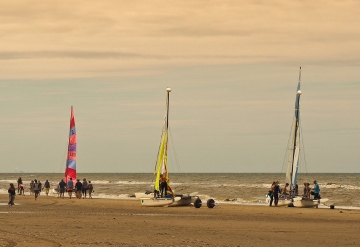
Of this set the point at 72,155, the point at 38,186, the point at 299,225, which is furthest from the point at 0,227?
the point at 72,155

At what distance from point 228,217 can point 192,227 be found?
682 cm

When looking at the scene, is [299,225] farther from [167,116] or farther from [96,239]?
[167,116]

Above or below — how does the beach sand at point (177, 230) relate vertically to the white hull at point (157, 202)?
below

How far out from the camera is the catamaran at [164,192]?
142 feet

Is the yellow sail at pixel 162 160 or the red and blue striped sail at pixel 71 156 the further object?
the red and blue striped sail at pixel 71 156

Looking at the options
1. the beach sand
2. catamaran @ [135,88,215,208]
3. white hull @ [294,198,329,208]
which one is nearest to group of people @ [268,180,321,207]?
white hull @ [294,198,329,208]

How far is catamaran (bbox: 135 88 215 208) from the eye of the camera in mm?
43281

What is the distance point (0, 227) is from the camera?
2562cm

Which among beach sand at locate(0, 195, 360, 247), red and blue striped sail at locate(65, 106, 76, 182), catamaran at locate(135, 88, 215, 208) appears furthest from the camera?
red and blue striped sail at locate(65, 106, 76, 182)

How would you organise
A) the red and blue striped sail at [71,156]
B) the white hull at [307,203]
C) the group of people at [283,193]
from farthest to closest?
the red and blue striped sail at [71,156], the group of people at [283,193], the white hull at [307,203]

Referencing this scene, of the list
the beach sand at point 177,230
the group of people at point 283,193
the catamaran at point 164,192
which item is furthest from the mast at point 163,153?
the beach sand at point 177,230

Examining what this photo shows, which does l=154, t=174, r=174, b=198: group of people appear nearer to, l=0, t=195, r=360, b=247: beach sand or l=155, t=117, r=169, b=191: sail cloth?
l=155, t=117, r=169, b=191: sail cloth

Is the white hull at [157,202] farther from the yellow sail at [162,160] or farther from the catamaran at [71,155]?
the catamaran at [71,155]

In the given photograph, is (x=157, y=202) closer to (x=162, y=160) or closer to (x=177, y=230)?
(x=162, y=160)
